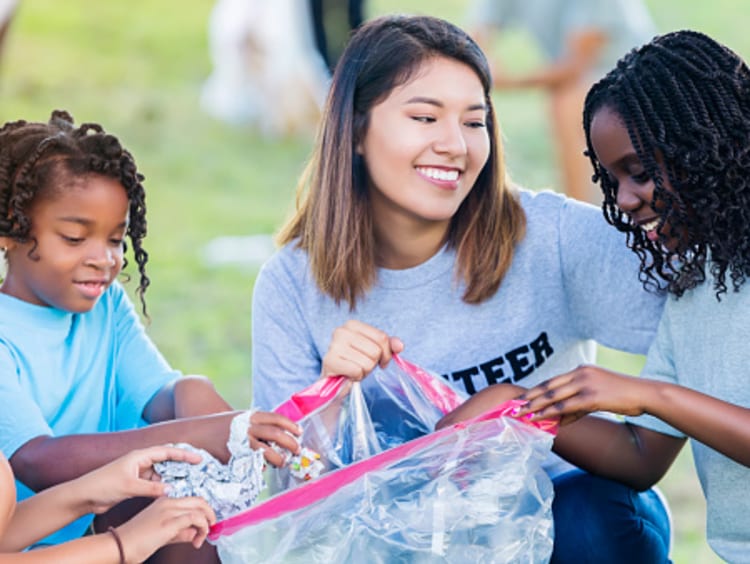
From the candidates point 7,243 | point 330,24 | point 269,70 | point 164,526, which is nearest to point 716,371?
point 164,526

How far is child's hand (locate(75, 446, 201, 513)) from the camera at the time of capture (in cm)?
171

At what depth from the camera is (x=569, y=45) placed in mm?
5934

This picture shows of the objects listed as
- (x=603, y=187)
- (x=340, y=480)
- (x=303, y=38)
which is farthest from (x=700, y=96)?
(x=303, y=38)

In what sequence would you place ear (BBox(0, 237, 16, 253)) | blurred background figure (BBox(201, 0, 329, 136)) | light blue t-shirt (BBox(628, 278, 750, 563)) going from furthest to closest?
blurred background figure (BBox(201, 0, 329, 136))
ear (BBox(0, 237, 16, 253))
light blue t-shirt (BBox(628, 278, 750, 563))

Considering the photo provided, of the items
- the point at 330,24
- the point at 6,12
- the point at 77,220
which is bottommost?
the point at 77,220

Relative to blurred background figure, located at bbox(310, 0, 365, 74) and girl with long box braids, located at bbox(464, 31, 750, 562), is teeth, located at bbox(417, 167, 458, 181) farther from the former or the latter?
blurred background figure, located at bbox(310, 0, 365, 74)

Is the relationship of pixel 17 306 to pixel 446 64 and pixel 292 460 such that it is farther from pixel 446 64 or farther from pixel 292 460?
pixel 446 64

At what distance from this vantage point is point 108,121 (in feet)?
27.6

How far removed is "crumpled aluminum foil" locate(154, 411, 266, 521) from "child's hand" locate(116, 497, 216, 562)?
0.31 feet

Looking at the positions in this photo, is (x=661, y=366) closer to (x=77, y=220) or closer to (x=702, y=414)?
(x=702, y=414)

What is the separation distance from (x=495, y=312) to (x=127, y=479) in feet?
2.55

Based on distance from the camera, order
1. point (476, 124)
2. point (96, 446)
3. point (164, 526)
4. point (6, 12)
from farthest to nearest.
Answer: point (6, 12), point (476, 124), point (96, 446), point (164, 526)

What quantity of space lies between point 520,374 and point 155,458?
2.39ft

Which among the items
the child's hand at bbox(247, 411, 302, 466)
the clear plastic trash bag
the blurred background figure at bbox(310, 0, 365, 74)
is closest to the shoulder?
the clear plastic trash bag
